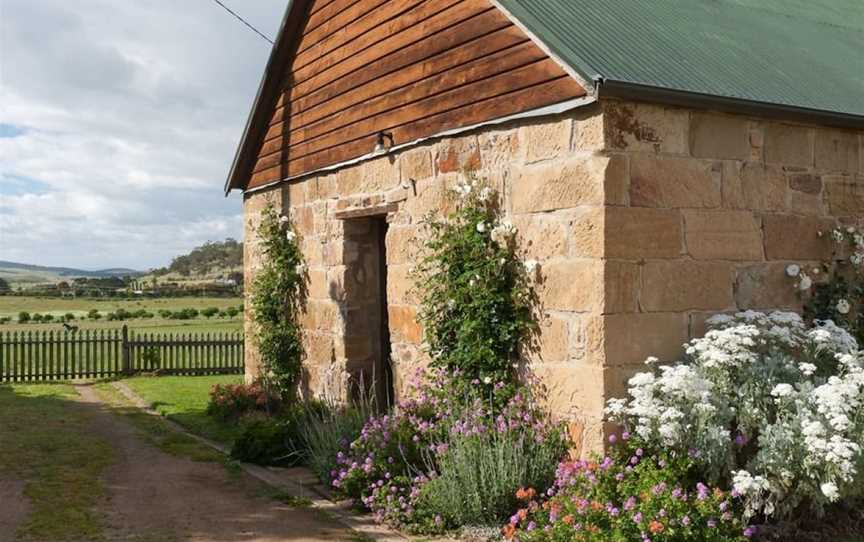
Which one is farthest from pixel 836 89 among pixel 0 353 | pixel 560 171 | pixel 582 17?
pixel 0 353

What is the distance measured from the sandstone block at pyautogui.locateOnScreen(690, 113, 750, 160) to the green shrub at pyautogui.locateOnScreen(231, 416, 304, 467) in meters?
4.76

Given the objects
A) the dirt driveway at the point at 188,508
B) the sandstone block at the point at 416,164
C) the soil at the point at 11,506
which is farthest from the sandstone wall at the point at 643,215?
the soil at the point at 11,506

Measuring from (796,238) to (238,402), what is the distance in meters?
7.25

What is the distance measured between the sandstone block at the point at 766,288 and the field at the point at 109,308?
25.8 m

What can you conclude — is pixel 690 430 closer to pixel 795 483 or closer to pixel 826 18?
pixel 795 483

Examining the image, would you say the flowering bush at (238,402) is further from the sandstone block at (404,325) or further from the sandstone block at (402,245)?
the sandstone block at (402,245)

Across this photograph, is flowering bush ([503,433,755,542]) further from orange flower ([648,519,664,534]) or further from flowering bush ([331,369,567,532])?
flowering bush ([331,369,567,532])

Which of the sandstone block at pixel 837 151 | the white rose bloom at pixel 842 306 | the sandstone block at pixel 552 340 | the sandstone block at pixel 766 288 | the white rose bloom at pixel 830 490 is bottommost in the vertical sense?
the white rose bloom at pixel 830 490

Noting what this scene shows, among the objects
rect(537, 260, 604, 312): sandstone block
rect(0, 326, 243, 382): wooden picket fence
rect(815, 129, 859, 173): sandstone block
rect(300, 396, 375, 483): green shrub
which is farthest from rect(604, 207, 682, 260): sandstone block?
rect(0, 326, 243, 382): wooden picket fence

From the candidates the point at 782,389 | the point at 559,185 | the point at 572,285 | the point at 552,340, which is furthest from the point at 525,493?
the point at 559,185

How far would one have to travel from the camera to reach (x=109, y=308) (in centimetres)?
4328

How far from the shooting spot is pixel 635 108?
6.25 m

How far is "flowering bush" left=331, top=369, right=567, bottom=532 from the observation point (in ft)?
20.2

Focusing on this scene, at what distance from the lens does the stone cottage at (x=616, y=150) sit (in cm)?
619
